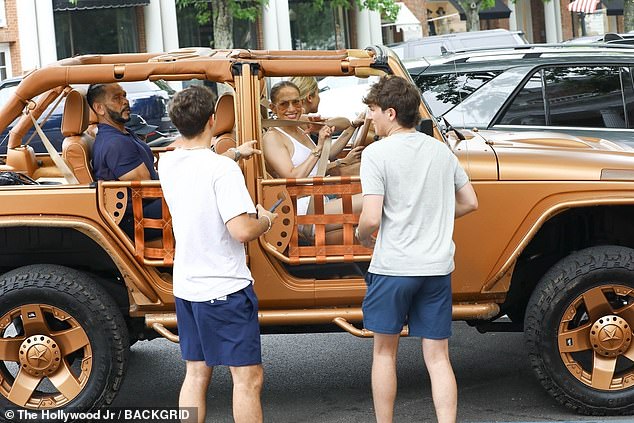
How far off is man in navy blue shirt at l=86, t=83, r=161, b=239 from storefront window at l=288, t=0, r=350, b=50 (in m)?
27.8

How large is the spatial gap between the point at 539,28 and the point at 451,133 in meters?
45.7

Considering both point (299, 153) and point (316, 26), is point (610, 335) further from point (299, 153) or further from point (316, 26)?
point (316, 26)

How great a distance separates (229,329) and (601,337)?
79.6 inches

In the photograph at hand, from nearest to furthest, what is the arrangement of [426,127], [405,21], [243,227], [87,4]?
[243,227], [426,127], [87,4], [405,21]

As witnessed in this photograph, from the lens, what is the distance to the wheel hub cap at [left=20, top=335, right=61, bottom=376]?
593 cm

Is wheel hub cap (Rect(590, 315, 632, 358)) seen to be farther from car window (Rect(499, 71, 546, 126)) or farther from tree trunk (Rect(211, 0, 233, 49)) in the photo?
tree trunk (Rect(211, 0, 233, 49))

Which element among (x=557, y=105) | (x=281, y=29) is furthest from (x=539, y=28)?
(x=557, y=105)

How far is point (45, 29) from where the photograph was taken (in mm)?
27578

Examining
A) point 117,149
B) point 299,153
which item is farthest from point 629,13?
point 117,149

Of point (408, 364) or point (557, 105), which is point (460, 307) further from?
point (557, 105)

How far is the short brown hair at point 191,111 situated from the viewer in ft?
16.5

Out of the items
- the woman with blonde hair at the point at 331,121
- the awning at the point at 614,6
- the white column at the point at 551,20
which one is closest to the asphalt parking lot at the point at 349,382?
the woman with blonde hair at the point at 331,121

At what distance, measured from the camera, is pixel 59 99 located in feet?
21.7

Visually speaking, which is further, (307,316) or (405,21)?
(405,21)
